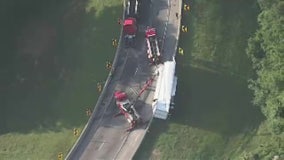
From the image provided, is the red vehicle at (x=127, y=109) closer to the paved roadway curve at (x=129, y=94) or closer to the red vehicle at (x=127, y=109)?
the red vehicle at (x=127, y=109)

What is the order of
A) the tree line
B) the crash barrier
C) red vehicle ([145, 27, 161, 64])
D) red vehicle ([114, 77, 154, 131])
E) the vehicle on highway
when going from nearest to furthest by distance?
the tree line < the crash barrier < red vehicle ([114, 77, 154, 131]) < red vehicle ([145, 27, 161, 64]) < the vehicle on highway

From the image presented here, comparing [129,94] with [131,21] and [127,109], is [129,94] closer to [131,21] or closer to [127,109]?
[127,109]

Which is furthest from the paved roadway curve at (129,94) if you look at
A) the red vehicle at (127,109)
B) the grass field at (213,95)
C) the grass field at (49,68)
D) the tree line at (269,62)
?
the tree line at (269,62)

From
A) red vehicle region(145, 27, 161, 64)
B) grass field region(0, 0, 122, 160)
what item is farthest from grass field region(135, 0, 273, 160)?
grass field region(0, 0, 122, 160)

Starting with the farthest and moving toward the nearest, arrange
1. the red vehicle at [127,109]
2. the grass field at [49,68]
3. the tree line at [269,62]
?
the grass field at [49,68], the red vehicle at [127,109], the tree line at [269,62]

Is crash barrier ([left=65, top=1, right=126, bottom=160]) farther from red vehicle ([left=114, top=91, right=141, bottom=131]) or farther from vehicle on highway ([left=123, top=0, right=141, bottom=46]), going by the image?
red vehicle ([left=114, top=91, right=141, bottom=131])

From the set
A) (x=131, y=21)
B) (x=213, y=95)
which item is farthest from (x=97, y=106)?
(x=213, y=95)
